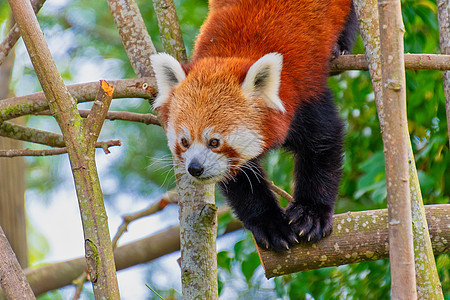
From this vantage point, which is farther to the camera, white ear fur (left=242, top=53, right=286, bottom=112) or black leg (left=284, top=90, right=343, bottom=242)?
black leg (left=284, top=90, right=343, bottom=242)

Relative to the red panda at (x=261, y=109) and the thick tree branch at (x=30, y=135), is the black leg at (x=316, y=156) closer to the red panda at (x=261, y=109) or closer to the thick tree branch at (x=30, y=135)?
the red panda at (x=261, y=109)

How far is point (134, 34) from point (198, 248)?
1199 mm

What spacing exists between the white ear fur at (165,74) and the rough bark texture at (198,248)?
0.51 meters

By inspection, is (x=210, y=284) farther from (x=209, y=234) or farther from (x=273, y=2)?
(x=273, y=2)

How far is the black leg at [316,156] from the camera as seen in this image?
2.73 metres

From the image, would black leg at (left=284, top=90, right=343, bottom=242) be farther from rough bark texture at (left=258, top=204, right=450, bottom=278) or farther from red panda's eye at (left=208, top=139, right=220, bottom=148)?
red panda's eye at (left=208, top=139, right=220, bottom=148)

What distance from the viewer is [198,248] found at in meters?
2.43

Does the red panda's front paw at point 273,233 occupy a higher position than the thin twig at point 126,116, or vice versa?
the thin twig at point 126,116

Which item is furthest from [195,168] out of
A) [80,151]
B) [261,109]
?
[80,151]

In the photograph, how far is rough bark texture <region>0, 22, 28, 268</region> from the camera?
4.58 metres

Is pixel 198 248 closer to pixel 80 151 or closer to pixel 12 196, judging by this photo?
pixel 80 151

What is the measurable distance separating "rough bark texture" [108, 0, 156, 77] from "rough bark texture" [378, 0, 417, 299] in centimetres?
163

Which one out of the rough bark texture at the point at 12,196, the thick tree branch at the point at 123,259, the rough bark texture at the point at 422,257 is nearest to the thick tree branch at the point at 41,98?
the rough bark texture at the point at 422,257

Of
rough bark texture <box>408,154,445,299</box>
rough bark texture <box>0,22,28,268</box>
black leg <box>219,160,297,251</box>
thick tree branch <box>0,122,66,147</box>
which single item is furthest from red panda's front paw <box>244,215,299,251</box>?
rough bark texture <box>0,22,28,268</box>
